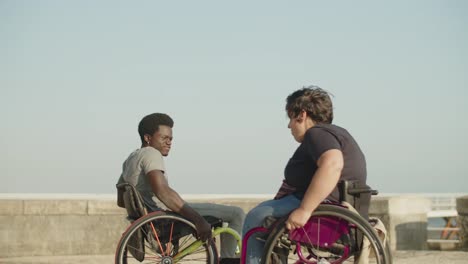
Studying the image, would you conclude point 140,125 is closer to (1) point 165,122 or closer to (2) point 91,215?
(1) point 165,122

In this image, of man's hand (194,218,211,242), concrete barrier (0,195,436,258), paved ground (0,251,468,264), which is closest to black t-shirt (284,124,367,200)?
man's hand (194,218,211,242)

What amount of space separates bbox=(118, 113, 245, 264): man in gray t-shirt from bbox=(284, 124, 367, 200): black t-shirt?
905 mm

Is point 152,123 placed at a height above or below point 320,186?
above

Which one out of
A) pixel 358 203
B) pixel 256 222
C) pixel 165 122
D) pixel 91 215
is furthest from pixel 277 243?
pixel 91 215

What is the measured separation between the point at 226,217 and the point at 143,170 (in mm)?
598

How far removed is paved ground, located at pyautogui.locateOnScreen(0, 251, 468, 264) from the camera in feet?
26.5

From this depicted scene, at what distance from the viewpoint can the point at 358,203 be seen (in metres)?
4.33

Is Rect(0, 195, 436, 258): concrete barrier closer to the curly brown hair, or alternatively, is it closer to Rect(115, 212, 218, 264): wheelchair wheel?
Rect(115, 212, 218, 264): wheelchair wheel

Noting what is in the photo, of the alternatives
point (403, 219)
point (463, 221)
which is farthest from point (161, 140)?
point (463, 221)

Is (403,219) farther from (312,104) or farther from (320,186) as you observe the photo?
(320,186)

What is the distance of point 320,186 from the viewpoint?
407 cm

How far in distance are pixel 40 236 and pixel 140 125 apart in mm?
4521

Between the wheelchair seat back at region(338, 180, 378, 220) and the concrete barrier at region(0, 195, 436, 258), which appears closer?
the wheelchair seat back at region(338, 180, 378, 220)

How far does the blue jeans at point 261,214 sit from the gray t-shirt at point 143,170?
41.0 inches
